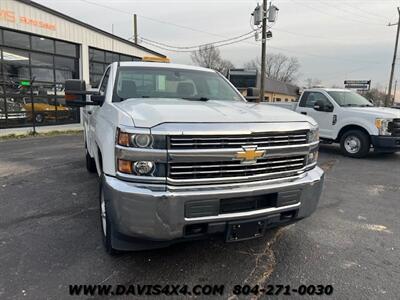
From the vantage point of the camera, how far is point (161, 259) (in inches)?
120

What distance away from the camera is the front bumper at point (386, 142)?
7.91m

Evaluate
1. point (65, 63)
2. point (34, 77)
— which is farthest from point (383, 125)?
point (65, 63)

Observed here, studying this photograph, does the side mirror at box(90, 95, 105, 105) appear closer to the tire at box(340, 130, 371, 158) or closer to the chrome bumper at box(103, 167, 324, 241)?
the chrome bumper at box(103, 167, 324, 241)

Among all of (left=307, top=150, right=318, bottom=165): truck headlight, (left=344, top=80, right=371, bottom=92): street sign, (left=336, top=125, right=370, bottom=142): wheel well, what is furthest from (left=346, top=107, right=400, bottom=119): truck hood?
(left=344, top=80, right=371, bottom=92): street sign

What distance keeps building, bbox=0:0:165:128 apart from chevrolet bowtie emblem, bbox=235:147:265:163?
10.0m

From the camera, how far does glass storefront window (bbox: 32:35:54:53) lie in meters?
14.5

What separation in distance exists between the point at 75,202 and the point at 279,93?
187ft

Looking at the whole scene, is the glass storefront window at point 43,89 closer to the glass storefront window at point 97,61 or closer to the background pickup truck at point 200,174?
the glass storefront window at point 97,61

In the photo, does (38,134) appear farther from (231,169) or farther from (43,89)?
(231,169)

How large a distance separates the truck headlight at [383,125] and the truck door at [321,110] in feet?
3.84

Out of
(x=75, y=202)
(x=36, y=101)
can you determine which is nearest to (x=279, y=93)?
(x=36, y=101)

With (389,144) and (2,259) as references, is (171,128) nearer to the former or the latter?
(2,259)

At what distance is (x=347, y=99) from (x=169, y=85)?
6911 millimetres

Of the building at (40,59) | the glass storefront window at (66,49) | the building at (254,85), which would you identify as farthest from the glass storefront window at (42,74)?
the building at (254,85)
